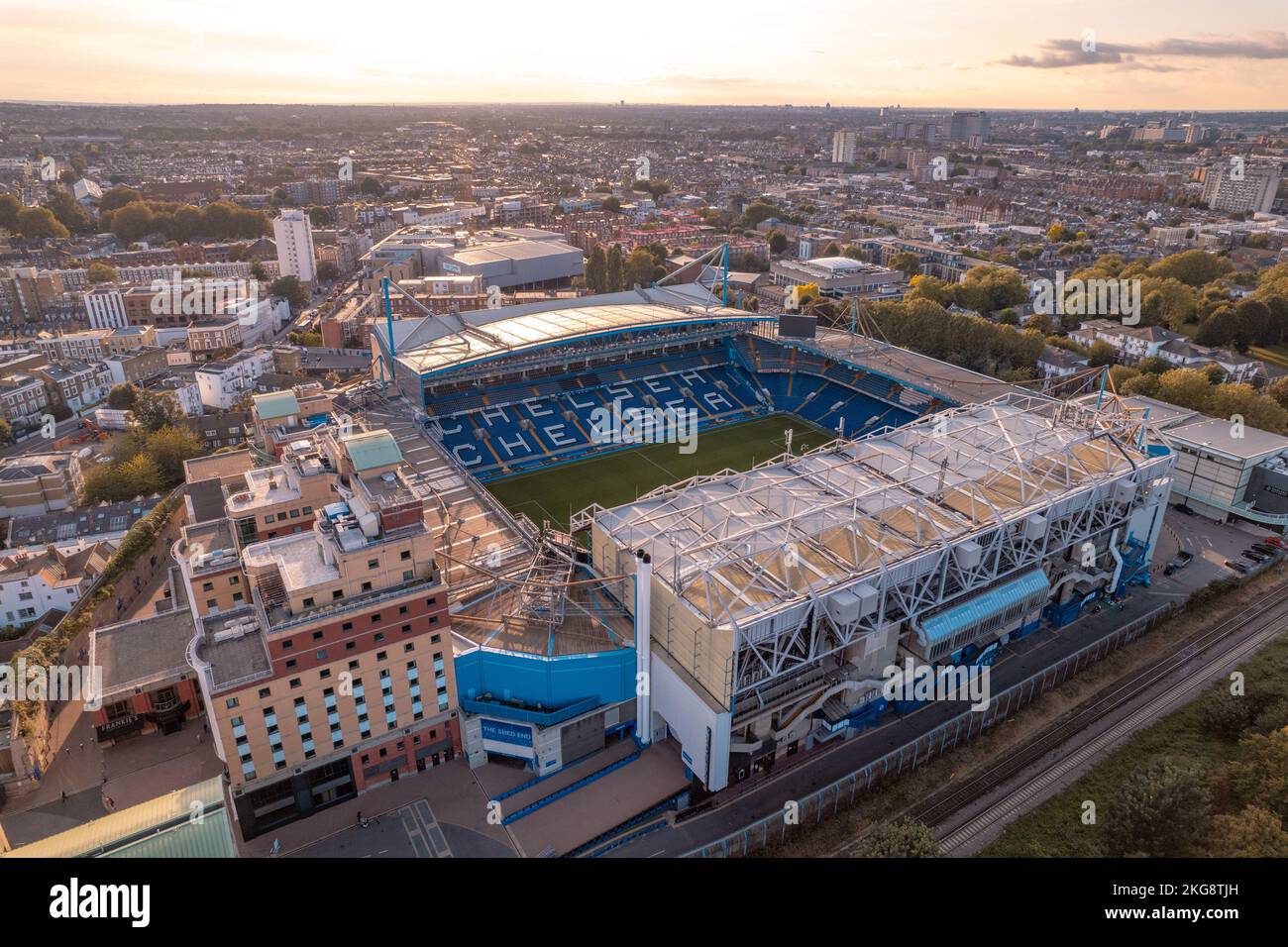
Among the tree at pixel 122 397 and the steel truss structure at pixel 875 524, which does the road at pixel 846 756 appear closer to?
the steel truss structure at pixel 875 524

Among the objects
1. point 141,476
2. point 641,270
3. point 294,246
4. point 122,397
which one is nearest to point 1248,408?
point 641,270

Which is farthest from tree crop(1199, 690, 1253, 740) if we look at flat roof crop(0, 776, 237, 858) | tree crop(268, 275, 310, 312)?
tree crop(268, 275, 310, 312)

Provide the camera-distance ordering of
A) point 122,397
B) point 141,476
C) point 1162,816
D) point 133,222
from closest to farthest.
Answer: point 1162,816
point 141,476
point 122,397
point 133,222

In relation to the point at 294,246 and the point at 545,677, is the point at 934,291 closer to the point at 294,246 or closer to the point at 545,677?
the point at 545,677

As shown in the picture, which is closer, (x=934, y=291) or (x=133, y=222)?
(x=934, y=291)

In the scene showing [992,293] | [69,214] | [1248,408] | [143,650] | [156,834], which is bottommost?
[143,650]

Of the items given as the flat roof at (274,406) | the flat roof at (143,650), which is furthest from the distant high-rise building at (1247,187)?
the flat roof at (143,650)

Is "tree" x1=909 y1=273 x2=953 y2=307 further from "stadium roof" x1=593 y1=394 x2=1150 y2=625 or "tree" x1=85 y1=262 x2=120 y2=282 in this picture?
"tree" x1=85 y1=262 x2=120 y2=282
